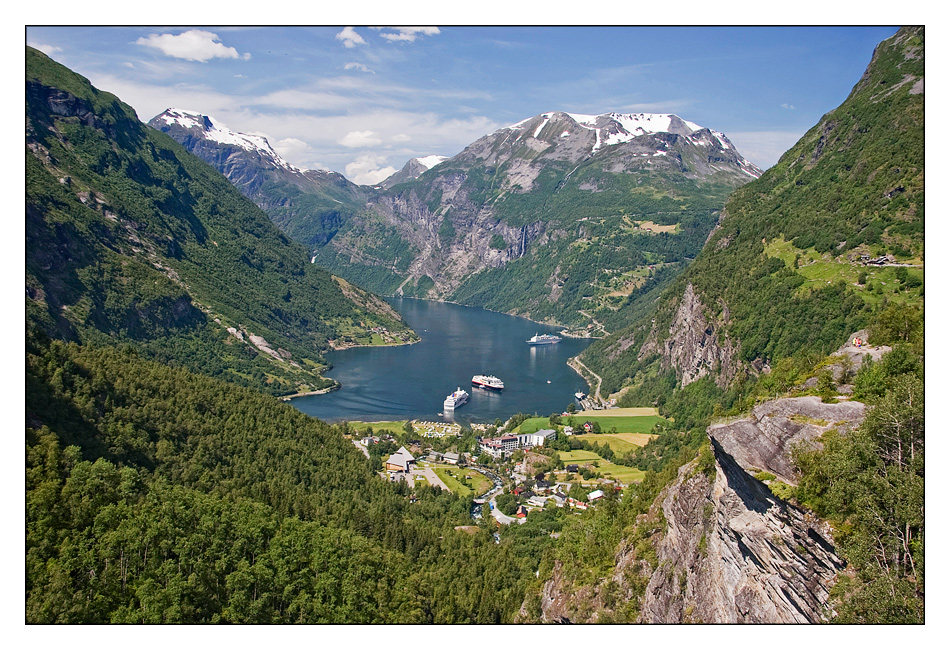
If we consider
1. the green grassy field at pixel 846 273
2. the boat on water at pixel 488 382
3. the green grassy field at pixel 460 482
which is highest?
the green grassy field at pixel 846 273

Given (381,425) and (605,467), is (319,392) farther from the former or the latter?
(605,467)

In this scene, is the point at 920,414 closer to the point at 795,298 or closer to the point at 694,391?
the point at 795,298

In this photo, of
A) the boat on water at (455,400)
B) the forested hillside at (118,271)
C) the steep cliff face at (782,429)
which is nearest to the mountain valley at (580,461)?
the steep cliff face at (782,429)

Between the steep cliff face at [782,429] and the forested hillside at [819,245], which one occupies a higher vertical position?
the forested hillside at [819,245]

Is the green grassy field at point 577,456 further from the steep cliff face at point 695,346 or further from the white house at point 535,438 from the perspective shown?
the steep cliff face at point 695,346

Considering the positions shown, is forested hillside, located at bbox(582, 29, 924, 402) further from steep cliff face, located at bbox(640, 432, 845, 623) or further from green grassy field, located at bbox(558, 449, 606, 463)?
steep cliff face, located at bbox(640, 432, 845, 623)

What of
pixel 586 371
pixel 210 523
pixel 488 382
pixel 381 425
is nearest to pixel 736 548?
pixel 210 523

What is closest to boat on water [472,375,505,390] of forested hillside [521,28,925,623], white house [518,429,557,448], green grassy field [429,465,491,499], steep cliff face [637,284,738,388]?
forested hillside [521,28,925,623]
